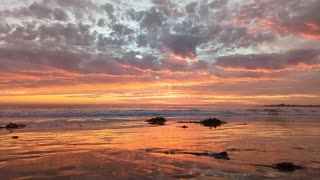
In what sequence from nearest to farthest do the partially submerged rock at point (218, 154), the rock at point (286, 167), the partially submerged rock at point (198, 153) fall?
Result: the rock at point (286, 167) < the partially submerged rock at point (218, 154) < the partially submerged rock at point (198, 153)

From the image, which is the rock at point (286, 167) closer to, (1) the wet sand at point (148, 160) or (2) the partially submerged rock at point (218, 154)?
(1) the wet sand at point (148, 160)

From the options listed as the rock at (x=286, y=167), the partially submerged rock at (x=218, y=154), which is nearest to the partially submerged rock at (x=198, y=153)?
the partially submerged rock at (x=218, y=154)

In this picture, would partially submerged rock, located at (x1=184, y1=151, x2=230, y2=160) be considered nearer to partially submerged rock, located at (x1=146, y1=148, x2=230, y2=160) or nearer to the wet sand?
partially submerged rock, located at (x1=146, y1=148, x2=230, y2=160)

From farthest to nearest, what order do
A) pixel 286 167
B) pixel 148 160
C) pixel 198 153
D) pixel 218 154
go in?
pixel 198 153
pixel 218 154
pixel 148 160
pixel 286 167

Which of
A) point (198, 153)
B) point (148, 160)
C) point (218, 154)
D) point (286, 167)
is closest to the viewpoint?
point (286, 167)

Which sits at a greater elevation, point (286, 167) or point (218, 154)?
point (218, 154)

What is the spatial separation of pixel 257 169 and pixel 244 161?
1619mm

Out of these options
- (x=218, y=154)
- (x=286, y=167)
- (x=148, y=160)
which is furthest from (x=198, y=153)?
(x=286, y=167)

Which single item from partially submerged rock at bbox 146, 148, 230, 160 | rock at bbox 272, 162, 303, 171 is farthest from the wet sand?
rock at bbox 272, 162, 303, 171

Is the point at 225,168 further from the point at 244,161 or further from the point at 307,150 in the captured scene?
the point at 307,150

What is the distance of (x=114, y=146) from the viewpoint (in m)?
18.8

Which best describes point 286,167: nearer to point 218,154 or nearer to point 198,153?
point 218,154

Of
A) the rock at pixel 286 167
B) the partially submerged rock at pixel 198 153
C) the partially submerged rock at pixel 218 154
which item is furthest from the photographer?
the partially submerged rock at pixel 198 153

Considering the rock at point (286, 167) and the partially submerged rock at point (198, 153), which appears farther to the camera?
the partially submerged rock at point (198, 153)
